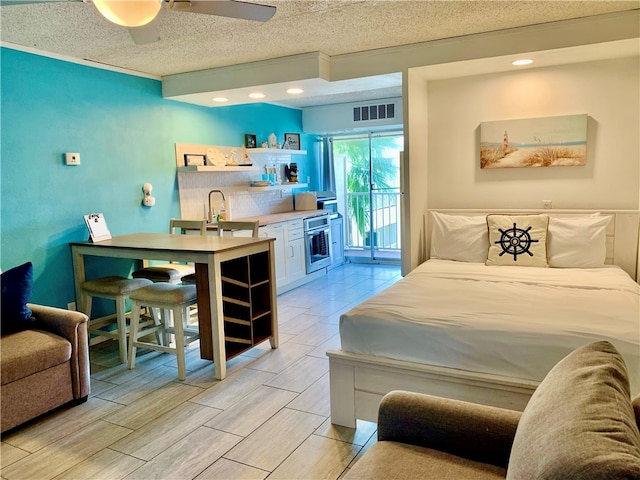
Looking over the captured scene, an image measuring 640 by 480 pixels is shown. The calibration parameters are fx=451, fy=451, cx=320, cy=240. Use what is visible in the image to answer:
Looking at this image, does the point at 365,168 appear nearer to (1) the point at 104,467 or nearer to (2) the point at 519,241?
(2) the point at 519,241

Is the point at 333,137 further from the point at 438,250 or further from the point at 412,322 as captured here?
the point at 412,322

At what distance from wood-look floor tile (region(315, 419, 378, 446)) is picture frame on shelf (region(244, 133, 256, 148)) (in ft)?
13.6

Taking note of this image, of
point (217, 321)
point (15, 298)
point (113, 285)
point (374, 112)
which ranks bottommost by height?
point (217, 321)

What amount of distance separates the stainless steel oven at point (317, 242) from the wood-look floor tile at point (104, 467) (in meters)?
4.04

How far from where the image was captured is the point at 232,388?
3.11m

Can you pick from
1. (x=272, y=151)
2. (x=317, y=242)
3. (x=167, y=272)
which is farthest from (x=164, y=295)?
(x=317, y=242)

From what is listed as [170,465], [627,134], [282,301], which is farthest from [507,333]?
[282,301]

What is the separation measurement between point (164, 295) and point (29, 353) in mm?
890

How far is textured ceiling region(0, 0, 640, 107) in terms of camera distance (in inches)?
116

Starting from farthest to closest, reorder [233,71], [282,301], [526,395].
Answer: [282,301], [233,71], [526,395]

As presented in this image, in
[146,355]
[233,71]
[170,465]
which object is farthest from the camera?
[233,71]

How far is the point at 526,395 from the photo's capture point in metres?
2.08

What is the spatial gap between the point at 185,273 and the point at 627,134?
3968mm

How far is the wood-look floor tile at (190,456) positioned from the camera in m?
2.19
